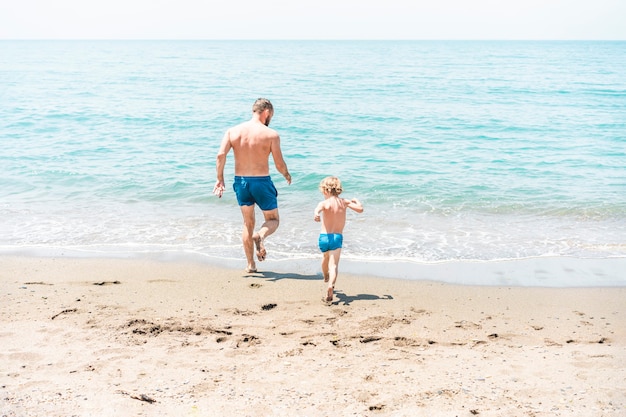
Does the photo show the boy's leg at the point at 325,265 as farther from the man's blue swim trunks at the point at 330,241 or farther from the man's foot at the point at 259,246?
the man's foot at the point at 259,246

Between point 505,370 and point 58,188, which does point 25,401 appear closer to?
point 505,370

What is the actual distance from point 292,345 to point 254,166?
231 centimetres

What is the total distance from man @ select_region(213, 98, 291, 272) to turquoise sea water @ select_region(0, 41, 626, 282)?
696 millimetres

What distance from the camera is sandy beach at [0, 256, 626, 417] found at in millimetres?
3559

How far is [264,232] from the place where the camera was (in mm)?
6504

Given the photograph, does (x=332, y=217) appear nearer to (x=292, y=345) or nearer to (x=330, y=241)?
(x=330, y=241)

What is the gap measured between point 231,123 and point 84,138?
175 inches

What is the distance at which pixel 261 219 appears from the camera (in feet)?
29.1

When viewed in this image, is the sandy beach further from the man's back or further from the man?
the man's back

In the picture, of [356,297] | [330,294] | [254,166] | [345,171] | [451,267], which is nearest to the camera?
[330,294]

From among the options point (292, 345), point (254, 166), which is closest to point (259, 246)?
point (254, 166)

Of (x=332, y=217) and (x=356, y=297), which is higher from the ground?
(x=332, y=217)

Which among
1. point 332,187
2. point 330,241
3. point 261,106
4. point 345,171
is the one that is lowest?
point 345,171

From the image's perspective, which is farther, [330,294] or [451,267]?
[451,267]
